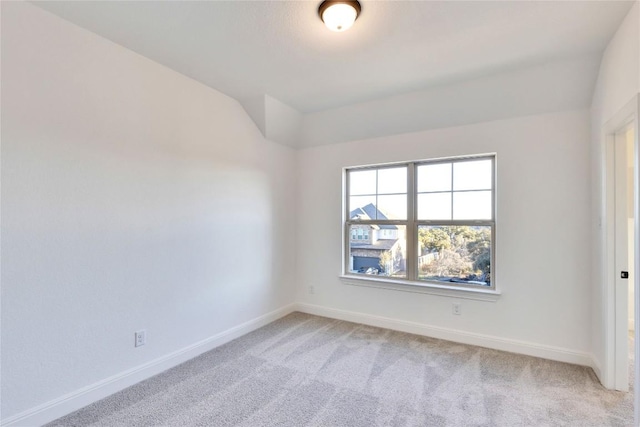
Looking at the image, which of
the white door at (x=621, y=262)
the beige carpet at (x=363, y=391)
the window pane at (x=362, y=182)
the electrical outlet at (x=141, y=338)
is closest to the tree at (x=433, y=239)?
the window pane at (x=362, y=182)

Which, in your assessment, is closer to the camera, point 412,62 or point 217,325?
point 412,62

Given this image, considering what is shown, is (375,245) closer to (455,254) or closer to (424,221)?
(424,221)

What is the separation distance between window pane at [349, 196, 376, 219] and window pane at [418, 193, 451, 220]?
58cm

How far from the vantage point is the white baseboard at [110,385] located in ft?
5.99

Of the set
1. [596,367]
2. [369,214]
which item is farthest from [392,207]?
[596,367]

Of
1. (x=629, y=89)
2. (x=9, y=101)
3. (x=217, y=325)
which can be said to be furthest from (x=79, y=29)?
(x=629, y=89)

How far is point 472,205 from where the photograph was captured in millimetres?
3195

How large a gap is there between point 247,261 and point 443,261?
218cm

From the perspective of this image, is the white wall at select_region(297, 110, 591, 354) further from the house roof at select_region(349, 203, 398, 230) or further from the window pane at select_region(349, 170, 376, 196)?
the house roof at select_region(349, 203, 398, 230)

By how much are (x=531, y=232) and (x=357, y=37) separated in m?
2.34

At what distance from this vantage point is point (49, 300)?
Result: 1912mm

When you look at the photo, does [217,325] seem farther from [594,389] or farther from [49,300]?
[594,389]

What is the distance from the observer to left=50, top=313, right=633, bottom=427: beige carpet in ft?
6.30

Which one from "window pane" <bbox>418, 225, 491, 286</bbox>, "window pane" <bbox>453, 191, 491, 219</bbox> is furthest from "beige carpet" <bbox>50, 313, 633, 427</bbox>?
"window pane" <bbox>453, 191, 491, 219</bbox>
